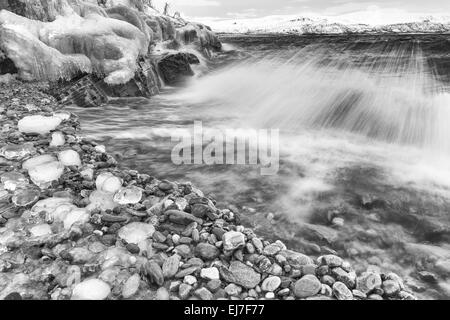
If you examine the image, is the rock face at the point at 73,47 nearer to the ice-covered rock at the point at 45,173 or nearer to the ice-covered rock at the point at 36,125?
the ice-covered rock at the point at 36,125

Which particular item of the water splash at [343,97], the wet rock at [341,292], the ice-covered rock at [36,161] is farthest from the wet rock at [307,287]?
the water splash at [343,97]

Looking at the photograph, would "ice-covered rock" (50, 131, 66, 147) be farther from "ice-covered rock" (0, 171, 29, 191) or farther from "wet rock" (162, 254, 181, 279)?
"wet rock" (162, 254, 181, 279)

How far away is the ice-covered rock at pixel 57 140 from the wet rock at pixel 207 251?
12.2 feet

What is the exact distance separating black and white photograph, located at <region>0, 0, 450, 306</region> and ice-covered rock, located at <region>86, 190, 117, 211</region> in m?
0.02

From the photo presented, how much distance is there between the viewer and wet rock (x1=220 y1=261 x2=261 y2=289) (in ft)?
11.0

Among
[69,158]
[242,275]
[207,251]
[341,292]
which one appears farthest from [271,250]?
[69,158]

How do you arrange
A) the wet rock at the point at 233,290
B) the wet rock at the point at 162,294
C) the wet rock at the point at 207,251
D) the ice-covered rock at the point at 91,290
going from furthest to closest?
the wet rock at the point at 207,251 → the wet rock at the point at 233,290 → the wet rock at the point at 162,294 → the ice-covered rock at the point at 91,290

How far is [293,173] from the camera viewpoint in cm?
Answer: 726

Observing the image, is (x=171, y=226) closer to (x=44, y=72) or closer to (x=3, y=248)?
(x=3, y=248)

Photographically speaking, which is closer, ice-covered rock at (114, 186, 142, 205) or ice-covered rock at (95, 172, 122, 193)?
ice-covered rock at (114, 186, 142, 205)

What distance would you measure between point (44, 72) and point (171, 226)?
855cm

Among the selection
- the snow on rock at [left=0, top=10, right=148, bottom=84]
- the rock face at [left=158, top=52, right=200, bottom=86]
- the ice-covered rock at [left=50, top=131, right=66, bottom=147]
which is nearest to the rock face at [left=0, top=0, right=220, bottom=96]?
the snow on rock at [left=0, top=10, right=148, bottom=84]

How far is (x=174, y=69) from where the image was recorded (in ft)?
57.2

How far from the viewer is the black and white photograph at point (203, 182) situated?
3.34 metres
